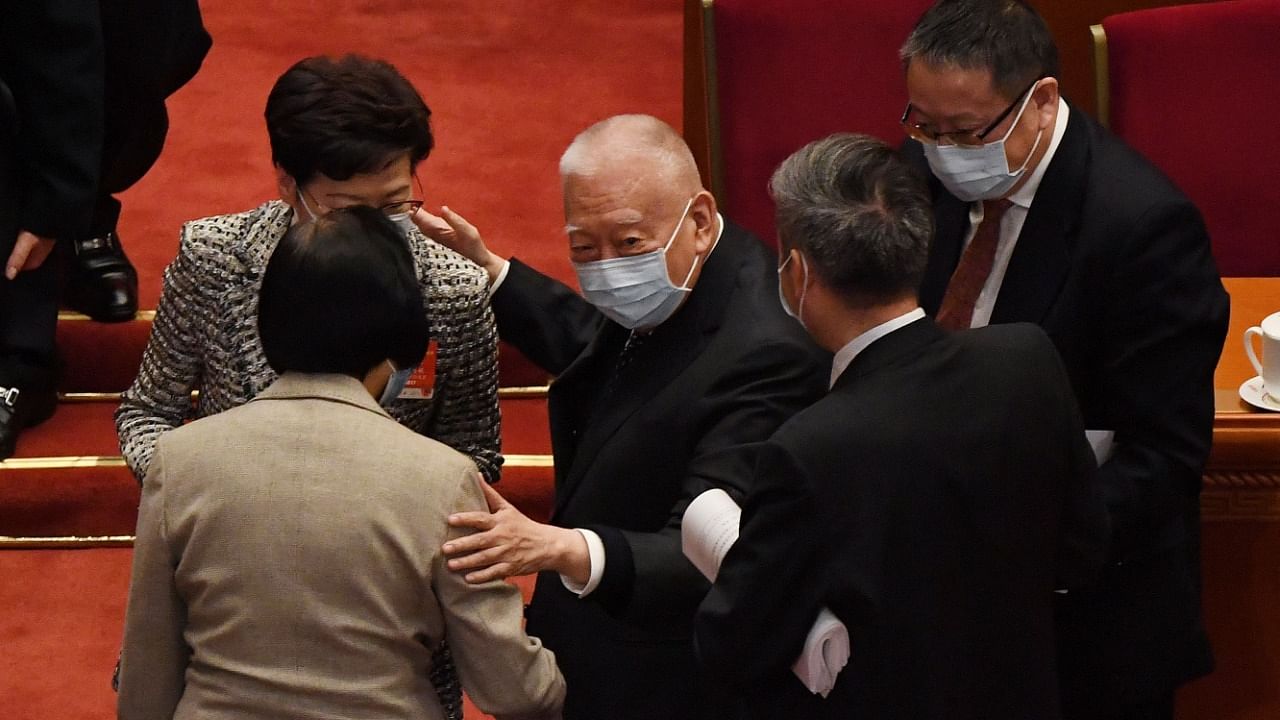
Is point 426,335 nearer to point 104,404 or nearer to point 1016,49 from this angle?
point 1016,49

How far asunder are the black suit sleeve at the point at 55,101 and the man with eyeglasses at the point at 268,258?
3.21 feet

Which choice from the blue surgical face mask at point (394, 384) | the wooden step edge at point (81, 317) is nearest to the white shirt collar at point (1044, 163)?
the blue surgical face mask at point (394, 384)

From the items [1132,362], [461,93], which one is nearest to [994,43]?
[1132,362]

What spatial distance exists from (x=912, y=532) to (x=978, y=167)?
78 centimetres

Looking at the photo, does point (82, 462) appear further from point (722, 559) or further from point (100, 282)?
point (722, 559)

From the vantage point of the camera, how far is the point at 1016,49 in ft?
7.62

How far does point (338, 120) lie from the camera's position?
7.29ft

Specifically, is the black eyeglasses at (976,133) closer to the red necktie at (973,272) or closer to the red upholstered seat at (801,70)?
the red necktie at (973,272)

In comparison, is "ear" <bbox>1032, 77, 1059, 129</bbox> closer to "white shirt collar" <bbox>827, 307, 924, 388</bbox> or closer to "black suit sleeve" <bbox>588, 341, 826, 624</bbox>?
"black suit sleeve" <bbox>588, 341, 826, 624</bbox>

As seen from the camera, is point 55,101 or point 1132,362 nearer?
point 1132,362

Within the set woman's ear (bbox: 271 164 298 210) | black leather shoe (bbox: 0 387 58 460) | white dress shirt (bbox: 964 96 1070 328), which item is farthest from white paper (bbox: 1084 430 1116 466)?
black leather shoe (bbox: 0 387 58 460)

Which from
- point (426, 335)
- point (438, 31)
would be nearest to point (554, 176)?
point (438, 31)

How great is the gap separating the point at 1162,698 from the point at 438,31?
12.6ft

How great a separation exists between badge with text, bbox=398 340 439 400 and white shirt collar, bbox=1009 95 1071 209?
0.89m
